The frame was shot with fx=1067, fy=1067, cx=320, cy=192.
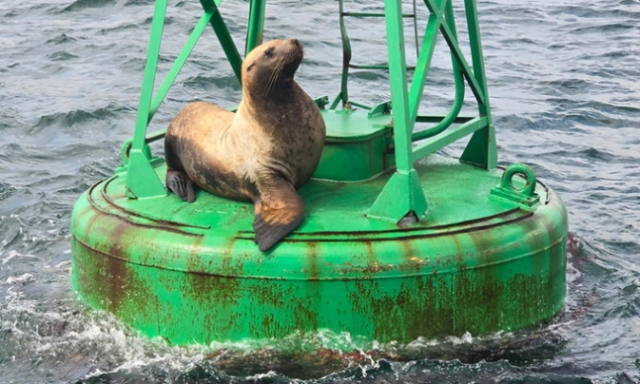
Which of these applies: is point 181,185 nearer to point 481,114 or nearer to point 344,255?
point 344,255

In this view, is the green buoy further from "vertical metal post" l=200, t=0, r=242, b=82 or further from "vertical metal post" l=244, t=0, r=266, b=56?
"vertical metal post" l=244, t=0, r=266, b=56

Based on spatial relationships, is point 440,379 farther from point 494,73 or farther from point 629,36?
point 629,36

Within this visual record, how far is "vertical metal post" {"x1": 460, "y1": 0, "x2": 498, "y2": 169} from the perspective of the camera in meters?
7.03

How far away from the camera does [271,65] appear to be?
19.3 ft

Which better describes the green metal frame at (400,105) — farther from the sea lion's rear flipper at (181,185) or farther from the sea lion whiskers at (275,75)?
the sea lion whiskers at (275,75)

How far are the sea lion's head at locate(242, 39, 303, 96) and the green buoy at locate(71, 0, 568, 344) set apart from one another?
21.2 inches

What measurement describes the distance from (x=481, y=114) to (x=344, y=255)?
1990 millimetres

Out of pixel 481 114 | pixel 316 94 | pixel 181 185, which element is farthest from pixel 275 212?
pixel 316 94

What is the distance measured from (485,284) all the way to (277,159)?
1.36 m

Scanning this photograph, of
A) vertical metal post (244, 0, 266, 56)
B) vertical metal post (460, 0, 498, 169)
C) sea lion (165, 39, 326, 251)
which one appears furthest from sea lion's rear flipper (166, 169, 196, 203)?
vertical metal post (460, 0, 498, 169)

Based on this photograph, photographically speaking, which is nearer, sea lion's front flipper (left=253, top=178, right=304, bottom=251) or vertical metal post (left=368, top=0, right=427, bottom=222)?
sea lion's front flipper (left=253, top=178, right=304, bottom=251)

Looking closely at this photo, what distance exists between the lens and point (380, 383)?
567 centimetres

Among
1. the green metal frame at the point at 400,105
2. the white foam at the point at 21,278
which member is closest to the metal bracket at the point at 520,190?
the green metal frame at the point at 400,105

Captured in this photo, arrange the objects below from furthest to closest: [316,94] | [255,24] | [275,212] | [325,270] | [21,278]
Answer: [316,94]
[21,278]
[255,24]
[275,212]
[325,270]
